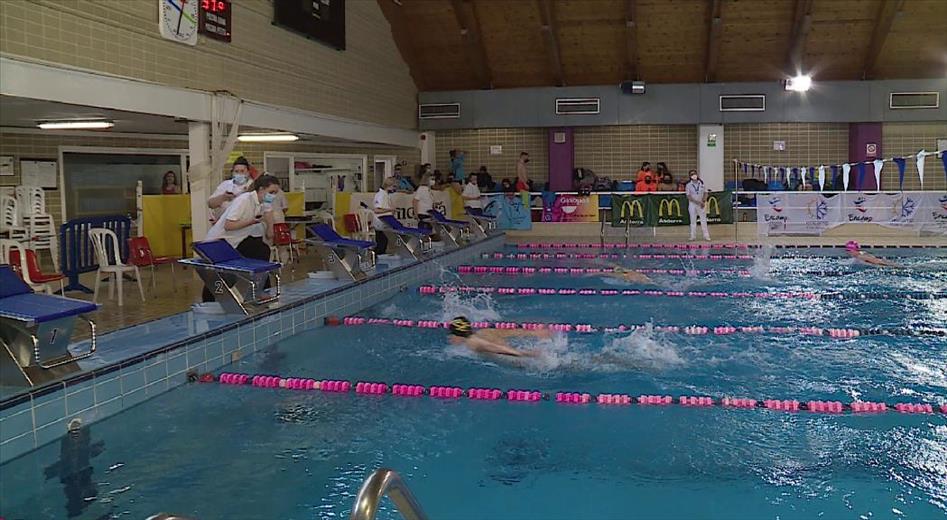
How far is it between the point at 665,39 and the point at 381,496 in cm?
1691

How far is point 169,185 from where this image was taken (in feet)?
41.8

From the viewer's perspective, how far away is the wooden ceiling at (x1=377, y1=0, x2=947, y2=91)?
16281 mm

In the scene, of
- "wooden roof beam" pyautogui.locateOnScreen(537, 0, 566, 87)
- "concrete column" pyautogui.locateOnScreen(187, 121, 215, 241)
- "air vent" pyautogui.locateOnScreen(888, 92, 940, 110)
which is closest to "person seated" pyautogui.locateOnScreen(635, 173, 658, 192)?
"wooden roof beam" pyautogui.locateOnScreen(537, 0, 566, 87)

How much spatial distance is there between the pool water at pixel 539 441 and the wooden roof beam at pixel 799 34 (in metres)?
10.7

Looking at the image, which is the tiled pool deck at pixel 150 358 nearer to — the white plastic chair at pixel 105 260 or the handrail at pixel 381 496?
the white plastic chair at pixel 105 260

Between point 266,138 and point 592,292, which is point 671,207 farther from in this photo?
point 266,138

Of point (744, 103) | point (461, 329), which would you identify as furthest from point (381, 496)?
point (744, 103)

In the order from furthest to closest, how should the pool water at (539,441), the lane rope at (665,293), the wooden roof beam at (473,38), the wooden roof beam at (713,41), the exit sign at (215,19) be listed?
the wooden roof beam at (473,38), the wooden roof beam at (713,41), the exit sign at (215,19), the lane rope at (665,293), the pool water at (539,441)

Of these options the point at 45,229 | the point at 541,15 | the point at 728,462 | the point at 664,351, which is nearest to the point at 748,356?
the point at 664,351

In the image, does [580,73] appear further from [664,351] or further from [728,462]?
[728,462]

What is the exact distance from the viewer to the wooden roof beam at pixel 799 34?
15.9 metres

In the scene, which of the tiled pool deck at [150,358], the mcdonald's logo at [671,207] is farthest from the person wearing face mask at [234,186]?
the mcdonald's logo at [671,207]

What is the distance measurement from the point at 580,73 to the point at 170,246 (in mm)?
11071

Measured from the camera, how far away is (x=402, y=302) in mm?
9461
